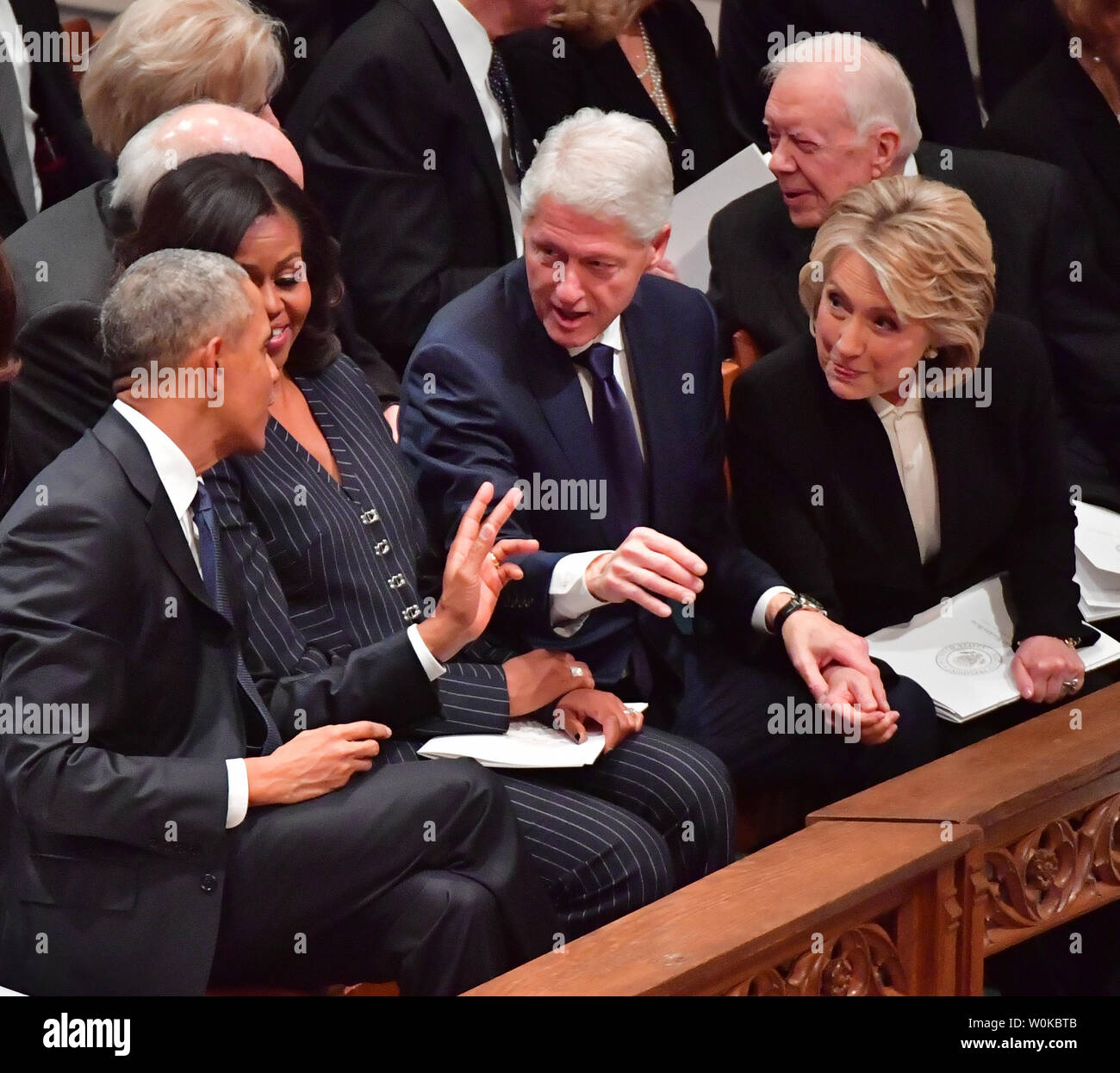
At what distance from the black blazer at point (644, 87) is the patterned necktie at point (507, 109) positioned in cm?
14

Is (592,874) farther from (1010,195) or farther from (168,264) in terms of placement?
(1010,195)

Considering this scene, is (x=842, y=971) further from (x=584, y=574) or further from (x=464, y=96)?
(x=464, y=96)

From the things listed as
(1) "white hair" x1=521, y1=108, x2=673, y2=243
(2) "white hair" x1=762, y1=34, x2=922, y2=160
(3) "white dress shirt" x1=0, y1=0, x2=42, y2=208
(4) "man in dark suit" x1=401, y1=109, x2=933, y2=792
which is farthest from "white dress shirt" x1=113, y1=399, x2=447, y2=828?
(2) "white hair" x1=762, y1=34, x2=922, y2=160

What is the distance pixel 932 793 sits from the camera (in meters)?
2.69

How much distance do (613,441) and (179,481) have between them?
851mm

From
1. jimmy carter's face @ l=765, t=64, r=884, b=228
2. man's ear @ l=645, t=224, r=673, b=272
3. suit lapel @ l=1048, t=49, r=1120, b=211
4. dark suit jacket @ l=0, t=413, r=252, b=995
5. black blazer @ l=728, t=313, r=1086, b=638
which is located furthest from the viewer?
suit lapel @ l=1048, t=49, r=1120, b=211

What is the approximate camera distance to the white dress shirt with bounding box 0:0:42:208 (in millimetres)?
3578

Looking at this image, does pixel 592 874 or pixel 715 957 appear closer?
pixel 715 957

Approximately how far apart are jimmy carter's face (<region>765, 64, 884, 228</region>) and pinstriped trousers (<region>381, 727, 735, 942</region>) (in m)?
1.08

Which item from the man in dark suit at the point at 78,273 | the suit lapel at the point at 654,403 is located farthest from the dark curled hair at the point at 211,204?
the suit lapel at the point at 654,403

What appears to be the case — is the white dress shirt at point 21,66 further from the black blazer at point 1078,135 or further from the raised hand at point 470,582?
the black blazer at point 1078,135

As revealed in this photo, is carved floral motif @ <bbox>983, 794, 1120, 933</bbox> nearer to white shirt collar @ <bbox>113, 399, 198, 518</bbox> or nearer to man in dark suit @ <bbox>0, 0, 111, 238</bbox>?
white shirt collar @ <bbox>113, 399, 198, 518</bbox>
